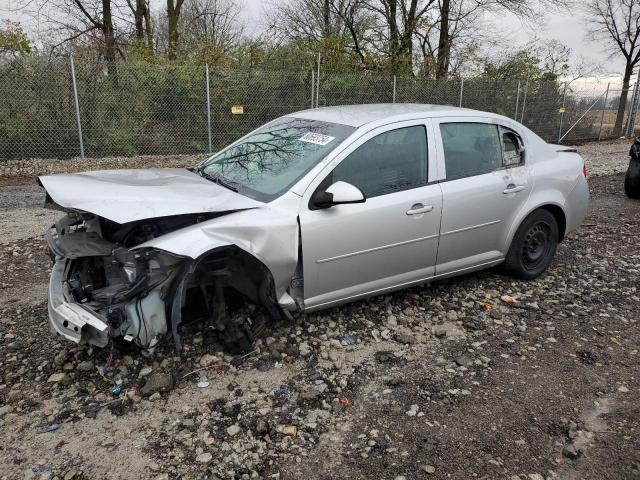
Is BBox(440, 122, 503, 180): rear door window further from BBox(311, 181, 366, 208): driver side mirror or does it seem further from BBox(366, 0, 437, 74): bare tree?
BBox(366, 0, 437, 74): bare tree

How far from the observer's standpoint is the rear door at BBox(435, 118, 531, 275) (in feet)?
13.8

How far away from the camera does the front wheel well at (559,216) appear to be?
4926 millimetres

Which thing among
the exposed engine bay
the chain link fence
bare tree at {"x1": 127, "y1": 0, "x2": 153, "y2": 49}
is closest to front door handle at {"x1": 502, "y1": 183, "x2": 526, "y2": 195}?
the exposed engine bay

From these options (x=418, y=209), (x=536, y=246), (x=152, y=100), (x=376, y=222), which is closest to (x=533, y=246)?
(x=536, y=246)

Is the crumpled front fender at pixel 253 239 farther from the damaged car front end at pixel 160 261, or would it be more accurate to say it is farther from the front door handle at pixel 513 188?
the front door handle at pixel 513 188

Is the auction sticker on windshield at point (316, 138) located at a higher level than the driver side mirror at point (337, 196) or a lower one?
higher

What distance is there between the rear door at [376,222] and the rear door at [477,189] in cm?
15

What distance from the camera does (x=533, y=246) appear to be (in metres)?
4.96

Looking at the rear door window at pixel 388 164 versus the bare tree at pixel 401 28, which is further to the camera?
the bare tree at pixel 401 28

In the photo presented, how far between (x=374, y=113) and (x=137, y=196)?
6.73 ft

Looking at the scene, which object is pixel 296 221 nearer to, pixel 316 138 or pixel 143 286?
pixel 316 138

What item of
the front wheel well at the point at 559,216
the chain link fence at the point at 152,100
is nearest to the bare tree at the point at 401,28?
the chain link fence at the point at 152,100

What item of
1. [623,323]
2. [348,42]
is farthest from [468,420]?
[348,42]

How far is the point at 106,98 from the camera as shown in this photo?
39.1 ft
